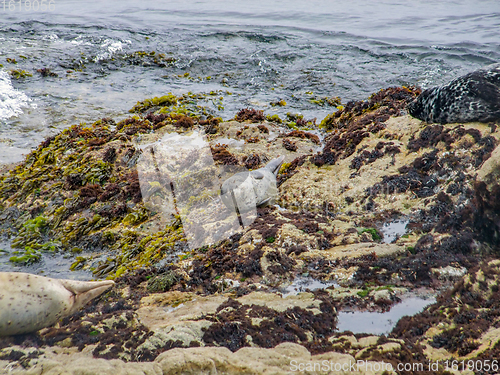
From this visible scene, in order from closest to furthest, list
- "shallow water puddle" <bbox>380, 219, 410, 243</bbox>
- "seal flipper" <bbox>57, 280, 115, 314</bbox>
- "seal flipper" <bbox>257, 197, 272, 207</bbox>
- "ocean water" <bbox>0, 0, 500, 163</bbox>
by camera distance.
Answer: "seal flipper" <bbox>57, 280, 115, 314</bbox>, "shallow water puddle" <bbox>380, 219, 410, 243</bbox>, "seal flipper" <bbox>257, 197, 272, 207</bbox>, "ocean water" <bbox>0, 0, 500, 163</bbox>

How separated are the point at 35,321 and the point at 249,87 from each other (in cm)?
997

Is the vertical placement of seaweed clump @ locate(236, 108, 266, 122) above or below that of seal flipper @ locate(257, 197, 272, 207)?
above

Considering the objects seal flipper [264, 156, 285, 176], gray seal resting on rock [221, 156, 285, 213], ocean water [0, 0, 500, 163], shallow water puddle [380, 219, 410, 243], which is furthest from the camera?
ocean water [0, 0, 500, 163]

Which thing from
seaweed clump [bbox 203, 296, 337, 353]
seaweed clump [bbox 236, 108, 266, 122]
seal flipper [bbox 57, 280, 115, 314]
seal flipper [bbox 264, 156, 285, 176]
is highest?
seaweed clump [bbox 236, 108, 266, 122]

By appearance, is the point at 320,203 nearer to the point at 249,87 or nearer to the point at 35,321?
the point at 35,321

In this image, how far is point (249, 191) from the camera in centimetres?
505

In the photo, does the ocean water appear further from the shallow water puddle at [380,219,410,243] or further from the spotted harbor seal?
the shallow water puddle at [380,219,410,243]

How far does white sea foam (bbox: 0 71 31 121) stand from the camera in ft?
32.2

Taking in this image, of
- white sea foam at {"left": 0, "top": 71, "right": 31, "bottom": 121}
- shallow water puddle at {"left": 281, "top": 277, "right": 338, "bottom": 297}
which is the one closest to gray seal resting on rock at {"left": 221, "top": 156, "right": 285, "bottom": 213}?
shallow water puddle at {"left": 281, "top": 277, "right": 338, "bottom": 297}

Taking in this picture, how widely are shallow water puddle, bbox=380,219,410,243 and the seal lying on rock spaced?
310cm

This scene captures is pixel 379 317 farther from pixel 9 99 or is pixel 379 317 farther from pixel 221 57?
pixel 221 57

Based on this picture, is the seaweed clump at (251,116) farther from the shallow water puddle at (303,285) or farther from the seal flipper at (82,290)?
the seal flipper at (82,290)

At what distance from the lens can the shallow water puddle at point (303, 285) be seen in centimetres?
296

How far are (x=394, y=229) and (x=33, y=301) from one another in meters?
3.52
